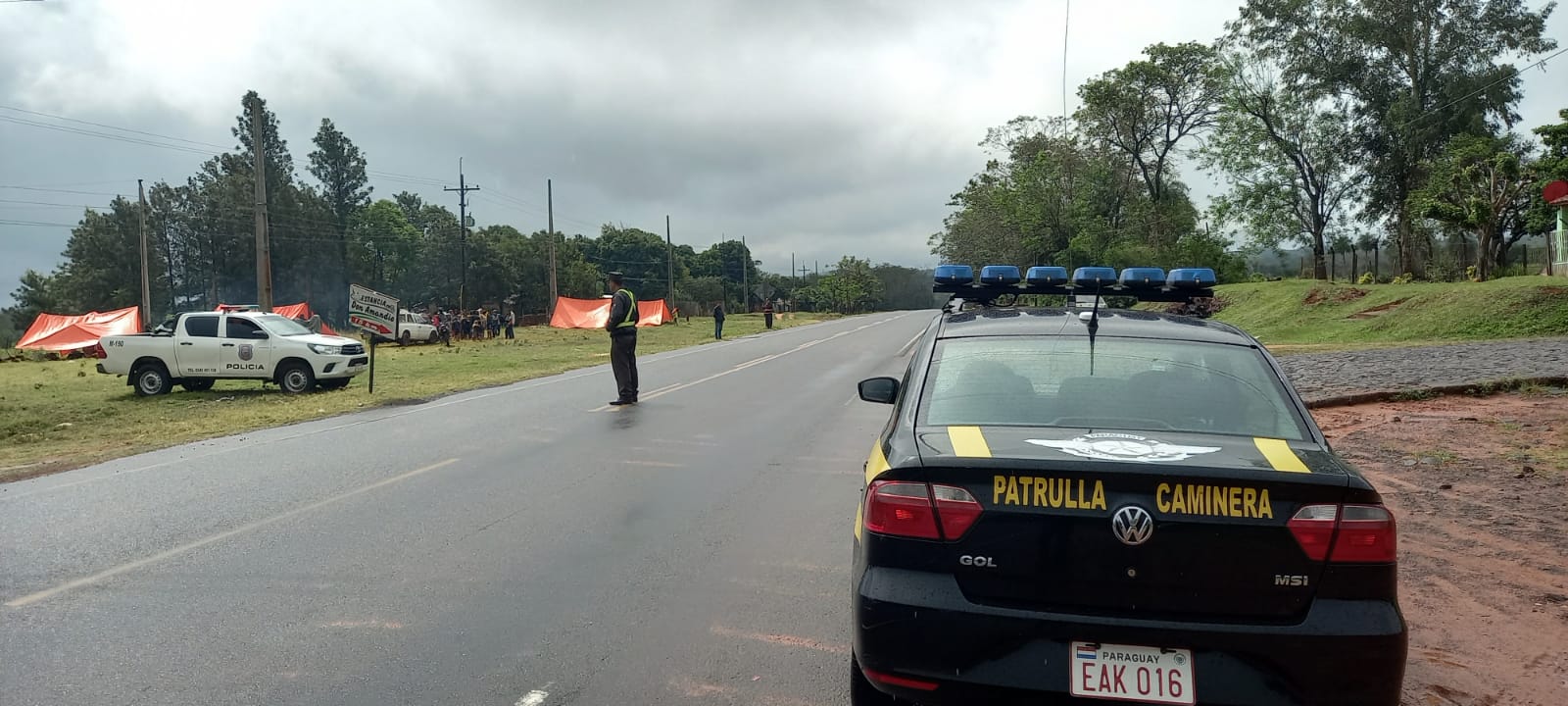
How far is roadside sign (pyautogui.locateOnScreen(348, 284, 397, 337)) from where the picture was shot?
58.0 feet

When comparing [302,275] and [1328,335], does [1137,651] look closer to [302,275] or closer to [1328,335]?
[1328,335]

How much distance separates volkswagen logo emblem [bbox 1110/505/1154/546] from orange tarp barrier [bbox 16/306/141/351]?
36924 millimetres

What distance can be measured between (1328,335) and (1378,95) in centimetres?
2648

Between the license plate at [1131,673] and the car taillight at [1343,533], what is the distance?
0.50 meters

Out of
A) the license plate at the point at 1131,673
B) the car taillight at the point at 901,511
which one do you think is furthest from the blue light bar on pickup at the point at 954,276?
the license plate at the point at 1131,673

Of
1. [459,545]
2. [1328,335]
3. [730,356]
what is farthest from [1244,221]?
[459,545]

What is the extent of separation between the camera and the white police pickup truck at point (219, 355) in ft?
59.5

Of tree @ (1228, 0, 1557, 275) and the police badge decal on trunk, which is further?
tree @ (1228, 0, 1557, 275)

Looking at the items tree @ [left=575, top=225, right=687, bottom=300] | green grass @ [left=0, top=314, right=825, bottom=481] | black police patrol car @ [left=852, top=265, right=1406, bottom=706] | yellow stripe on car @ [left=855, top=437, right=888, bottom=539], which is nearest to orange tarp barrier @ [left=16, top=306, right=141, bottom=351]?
green grass @ [left=0, top=314, right=825, bottom=481]

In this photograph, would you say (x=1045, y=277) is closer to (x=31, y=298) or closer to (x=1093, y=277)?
(x=1093, y=277)

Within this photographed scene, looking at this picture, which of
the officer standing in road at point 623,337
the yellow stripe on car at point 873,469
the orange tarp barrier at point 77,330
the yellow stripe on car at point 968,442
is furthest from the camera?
the orange tarp barrier at point 77,330

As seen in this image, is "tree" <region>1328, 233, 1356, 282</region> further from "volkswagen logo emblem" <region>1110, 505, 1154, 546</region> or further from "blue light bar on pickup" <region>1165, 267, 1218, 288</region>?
"volkswagen logo emblem" <region>1110, 505, 1154, 546</region>

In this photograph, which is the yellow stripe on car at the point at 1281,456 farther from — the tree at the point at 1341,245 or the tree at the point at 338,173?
the tree at the point at 338,173

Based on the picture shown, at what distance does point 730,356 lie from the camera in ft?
81.8
